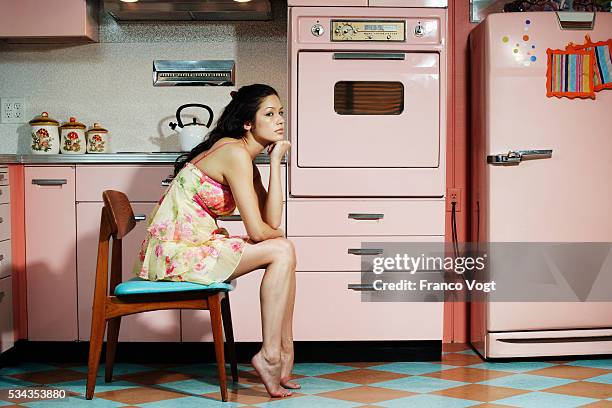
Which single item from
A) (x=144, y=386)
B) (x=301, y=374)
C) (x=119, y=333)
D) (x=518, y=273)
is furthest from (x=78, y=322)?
(x=518, y=273)

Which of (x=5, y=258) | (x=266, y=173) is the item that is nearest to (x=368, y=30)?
(x=266, y=173)

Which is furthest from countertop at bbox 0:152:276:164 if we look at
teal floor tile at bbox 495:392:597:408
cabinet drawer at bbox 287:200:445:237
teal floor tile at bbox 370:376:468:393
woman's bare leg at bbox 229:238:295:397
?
teal floor tile at bbox 495:392:597:408

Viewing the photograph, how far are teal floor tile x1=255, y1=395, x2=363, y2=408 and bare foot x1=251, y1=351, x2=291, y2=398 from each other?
3 centimetres

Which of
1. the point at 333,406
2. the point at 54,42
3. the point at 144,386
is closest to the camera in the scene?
the point at 333,406

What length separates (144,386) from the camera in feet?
10.6

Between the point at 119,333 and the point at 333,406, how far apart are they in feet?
3.87

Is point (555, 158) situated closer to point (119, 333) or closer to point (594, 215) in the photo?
point (594, 215)

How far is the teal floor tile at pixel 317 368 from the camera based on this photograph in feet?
11.4

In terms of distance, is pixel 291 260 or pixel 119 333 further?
pixel 119 333

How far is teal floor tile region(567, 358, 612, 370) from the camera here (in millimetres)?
3566

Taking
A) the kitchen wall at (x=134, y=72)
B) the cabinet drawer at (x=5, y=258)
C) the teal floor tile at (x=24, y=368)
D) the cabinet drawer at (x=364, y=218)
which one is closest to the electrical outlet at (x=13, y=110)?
the kitchen wall at (x=134, y=72)

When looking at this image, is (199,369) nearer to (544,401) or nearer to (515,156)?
(544,401)

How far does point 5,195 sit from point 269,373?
4.62ft

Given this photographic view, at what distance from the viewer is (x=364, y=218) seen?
142 inches
